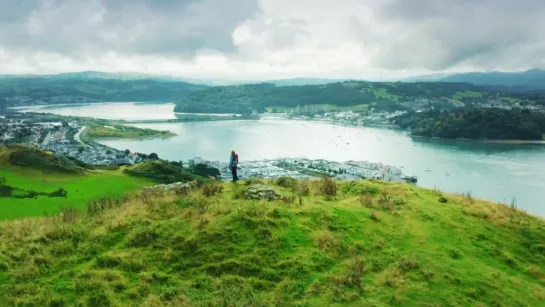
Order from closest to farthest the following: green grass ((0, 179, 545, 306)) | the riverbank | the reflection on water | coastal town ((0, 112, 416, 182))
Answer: green grass ((0, 179, 545, 306)) → the riverbank → coastal town ((0, 112, 416, 182)) → the reflection on water

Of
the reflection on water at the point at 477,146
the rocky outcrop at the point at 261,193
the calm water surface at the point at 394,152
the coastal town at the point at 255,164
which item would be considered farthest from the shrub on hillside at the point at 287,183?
the reflection on water at the point at 477,146

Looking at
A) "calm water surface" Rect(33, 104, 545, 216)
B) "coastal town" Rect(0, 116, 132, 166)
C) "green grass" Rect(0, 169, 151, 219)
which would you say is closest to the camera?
"green grass" Rect(0, 169, 151, 219)

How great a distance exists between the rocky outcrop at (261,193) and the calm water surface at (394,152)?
5406 cm

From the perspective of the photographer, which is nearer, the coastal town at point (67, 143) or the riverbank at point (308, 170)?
the riverbank at point (308, 170)

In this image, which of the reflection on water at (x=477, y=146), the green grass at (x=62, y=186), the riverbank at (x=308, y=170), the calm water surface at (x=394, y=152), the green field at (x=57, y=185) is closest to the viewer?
the green grass at (x=62, y=186)

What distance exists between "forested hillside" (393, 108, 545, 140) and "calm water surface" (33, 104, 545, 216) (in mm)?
6686

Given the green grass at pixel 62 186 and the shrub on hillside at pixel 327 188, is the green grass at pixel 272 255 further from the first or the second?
the green grass at pixel 62 186

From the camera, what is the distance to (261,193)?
1252 cm

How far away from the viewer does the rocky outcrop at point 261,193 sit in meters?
12.3

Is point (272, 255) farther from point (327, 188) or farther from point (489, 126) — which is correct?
point (489, 126)

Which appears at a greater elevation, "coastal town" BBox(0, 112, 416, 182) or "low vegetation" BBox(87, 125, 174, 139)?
"low vegetation" BBox(87, 125, 174, 139)

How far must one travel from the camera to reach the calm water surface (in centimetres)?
6944

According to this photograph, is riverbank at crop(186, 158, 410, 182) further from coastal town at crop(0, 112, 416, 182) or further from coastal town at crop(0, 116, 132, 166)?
coastal town at crop(0, 116, 132, 166)

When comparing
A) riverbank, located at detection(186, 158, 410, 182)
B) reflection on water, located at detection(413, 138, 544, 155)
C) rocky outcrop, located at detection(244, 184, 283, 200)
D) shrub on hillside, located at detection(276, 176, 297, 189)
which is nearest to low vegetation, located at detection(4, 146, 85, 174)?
shrub on hillside, located at detection(276, 176, 297, 189)
